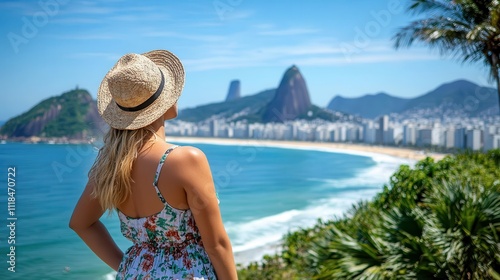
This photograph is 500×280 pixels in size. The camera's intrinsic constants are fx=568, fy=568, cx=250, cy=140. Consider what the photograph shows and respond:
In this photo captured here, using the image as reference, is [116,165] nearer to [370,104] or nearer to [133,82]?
[133,82]

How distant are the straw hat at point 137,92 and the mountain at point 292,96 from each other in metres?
120

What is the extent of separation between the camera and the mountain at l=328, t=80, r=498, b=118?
88750 mm

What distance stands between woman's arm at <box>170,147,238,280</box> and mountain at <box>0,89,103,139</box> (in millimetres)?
8348

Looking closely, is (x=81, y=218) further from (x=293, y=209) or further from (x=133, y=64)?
(x=293, y=209)

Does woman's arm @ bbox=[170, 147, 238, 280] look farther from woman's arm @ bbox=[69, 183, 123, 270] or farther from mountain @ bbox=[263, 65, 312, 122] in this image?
mountain @ bbox=[263, 65, 312, 122]

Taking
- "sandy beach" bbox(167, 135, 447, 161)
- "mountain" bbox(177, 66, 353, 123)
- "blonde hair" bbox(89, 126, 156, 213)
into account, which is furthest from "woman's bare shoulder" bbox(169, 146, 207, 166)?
"mountain" bbox(177, 66, 353, 123)

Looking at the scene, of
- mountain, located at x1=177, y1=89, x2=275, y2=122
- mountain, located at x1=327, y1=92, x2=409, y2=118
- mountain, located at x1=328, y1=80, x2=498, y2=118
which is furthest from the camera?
mountain, located at x1=327, y1=92, x2=409, y2=118

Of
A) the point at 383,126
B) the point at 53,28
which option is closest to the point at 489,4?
the point at 53,28

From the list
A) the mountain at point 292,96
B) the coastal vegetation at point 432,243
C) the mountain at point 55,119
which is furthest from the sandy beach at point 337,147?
the coastal vegetation at point 432,243

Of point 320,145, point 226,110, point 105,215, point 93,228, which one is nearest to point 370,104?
point 320,145

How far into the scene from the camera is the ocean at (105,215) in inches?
194

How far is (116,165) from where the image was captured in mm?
1636

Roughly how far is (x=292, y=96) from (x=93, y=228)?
131 metres

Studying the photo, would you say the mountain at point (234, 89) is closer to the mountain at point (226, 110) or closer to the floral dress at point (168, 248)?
the mountain at point (226, 110)
